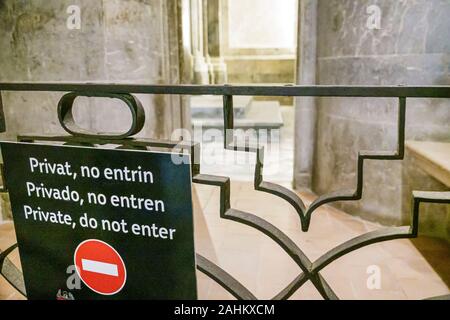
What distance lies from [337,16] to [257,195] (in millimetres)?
1922

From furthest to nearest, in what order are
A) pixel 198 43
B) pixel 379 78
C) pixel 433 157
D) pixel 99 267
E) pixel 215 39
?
1. pixel 215 39
2. pixel 198 43
3. pixel 379 78
4. pixel 433 157
5. pixel 99 267

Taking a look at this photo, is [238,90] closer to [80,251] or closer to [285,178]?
[80,251]

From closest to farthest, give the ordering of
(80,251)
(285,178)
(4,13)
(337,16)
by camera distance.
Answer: (80,251) → (4,13) → (337,16) → (285,178)

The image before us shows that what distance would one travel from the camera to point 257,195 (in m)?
4.41

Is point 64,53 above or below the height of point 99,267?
above

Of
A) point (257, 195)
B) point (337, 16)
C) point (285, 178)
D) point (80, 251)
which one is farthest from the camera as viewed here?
point (285, 178)

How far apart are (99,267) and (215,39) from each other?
1162 cm

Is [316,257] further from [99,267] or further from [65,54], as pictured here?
[65,54]

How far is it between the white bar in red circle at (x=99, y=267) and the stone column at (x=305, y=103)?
3.38m

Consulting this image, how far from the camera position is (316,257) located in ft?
9.65

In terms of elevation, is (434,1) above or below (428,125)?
above

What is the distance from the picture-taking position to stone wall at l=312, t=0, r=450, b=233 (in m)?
3.16

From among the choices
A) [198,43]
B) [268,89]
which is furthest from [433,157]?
[198,43]
